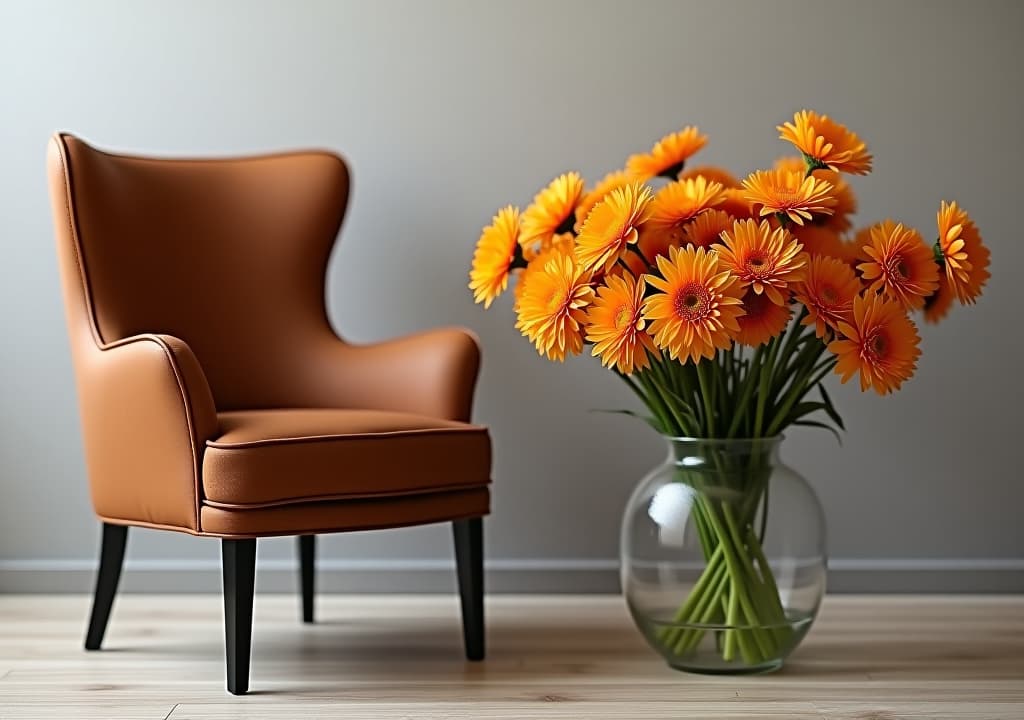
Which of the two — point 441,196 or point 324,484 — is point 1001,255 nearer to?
point 441,196

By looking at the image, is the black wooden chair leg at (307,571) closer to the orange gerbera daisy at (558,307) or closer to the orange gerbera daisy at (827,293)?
the orange gerbera daisy at (558,307)

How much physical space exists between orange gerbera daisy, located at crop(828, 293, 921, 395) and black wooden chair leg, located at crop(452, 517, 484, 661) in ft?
2.41

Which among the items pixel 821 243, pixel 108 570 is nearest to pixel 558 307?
pixel 821 243

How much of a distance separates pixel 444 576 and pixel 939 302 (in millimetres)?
1372

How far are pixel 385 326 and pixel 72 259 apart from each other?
823 mm

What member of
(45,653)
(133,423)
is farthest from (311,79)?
(45,653)

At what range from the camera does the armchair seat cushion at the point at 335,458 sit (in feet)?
6.22

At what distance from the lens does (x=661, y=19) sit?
9.15 ft

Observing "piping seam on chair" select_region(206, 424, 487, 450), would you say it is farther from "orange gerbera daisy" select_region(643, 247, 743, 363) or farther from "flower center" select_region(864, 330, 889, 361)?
"flower center" select_region(864, 330, 889, 361)

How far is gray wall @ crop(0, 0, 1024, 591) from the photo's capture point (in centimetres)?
279

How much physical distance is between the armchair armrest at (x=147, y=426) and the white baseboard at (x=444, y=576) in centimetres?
66

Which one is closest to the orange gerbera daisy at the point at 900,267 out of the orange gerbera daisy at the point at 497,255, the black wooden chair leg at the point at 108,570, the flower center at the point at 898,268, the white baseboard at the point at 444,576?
the flower center at the point at 898,268

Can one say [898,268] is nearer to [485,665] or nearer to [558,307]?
[558,307]

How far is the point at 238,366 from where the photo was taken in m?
2.45
